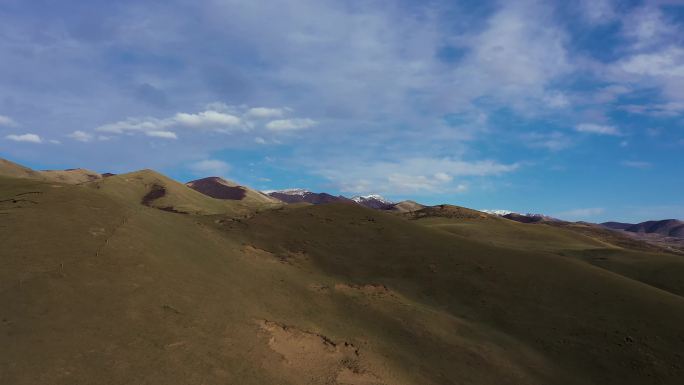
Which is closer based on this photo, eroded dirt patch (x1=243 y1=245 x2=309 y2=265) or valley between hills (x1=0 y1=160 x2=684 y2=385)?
valley between hills (x1=0 y1=160 x2=684 y2=385)

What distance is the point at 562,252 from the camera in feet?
143

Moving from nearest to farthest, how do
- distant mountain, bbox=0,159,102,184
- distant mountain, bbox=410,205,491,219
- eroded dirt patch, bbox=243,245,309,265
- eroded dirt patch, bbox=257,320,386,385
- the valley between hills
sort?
the valley between hills < eroded dirt patch, bbox=257,320,386,385 < eroded dirt patch, bbox=243,245,309,265 < distant mountain, bbox=410,205,491,219 < distant mountain, bbox=0,159,102,184

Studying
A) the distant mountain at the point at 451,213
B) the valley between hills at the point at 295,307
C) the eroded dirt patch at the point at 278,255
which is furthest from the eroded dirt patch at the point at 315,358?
the distant mountain at the point at 451,213

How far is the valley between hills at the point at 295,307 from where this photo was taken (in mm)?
13602

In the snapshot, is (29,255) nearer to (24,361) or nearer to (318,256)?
(24,361)

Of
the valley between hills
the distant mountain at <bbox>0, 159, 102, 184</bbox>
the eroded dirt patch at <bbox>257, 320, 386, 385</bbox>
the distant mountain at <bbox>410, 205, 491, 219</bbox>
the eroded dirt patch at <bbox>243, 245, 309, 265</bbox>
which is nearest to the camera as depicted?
the valley between hills

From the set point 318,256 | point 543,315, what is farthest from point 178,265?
point 543,315

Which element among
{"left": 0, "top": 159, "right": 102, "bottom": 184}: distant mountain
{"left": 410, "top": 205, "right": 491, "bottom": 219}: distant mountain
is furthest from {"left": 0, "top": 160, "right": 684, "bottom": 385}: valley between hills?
{"left": 0, "top": 159, "right": 102, "bottom": 184}: distant mountain

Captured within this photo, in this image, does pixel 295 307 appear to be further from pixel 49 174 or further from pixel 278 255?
pixel 49 174

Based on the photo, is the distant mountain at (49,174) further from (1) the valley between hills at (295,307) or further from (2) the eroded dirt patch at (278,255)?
(1) the valley between hills at (295,307)

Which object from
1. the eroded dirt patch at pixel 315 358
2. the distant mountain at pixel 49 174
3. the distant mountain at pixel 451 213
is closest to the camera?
the eroded dirt patch at pixel 315 358

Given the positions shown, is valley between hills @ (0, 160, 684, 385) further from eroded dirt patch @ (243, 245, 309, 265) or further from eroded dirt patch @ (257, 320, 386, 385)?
eroded dirt patch @ (243, 245, 309, 265)

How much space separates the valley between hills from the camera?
13602mm

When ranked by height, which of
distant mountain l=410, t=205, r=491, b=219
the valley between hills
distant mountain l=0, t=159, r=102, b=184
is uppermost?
distant mountain l=0, t=159, r=102, b=184
